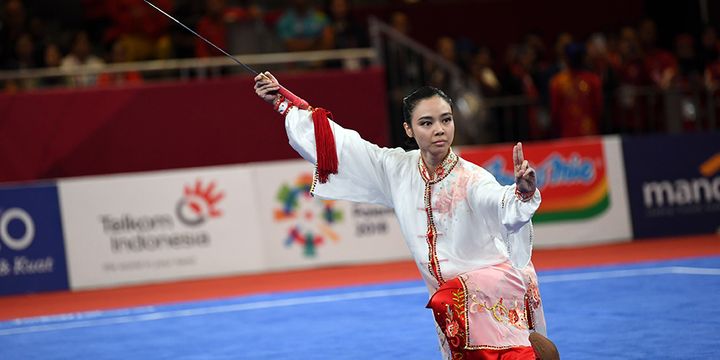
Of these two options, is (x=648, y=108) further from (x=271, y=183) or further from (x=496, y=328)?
(x=496, y=328)

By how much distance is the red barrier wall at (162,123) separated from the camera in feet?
51.7

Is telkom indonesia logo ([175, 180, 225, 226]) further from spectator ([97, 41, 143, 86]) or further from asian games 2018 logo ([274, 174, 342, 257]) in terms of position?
spectator ([97, 41, 143, 86])

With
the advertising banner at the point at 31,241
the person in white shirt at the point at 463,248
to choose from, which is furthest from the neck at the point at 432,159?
the advertising banner at the point at 31,241

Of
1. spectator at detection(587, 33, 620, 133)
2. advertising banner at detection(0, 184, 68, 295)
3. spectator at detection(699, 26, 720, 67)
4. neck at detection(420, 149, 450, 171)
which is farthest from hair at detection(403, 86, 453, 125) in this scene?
spectator at detection(699, 26, 720, 67)

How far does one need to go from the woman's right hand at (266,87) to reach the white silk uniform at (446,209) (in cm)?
17

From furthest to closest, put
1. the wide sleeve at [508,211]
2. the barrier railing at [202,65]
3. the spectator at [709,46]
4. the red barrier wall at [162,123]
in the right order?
the spectator at [709,46]
the red barrier wall at [162,123]
the barrier railing at [202,65]
the wide sleeve at [508,211]

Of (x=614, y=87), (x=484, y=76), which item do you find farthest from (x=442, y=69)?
(x=614, y=87)

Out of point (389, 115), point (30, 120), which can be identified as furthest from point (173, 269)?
point (389, 115)

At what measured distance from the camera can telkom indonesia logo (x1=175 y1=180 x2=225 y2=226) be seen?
1396 centimetres

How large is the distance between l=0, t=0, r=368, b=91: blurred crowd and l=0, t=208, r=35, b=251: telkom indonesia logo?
2.47 meters

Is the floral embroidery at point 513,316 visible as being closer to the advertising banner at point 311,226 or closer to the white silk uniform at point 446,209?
the white silk uniform at point 446,209

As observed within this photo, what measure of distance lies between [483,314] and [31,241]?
380 inches

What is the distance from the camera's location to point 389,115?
16969 millimetres

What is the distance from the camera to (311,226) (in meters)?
14.1
